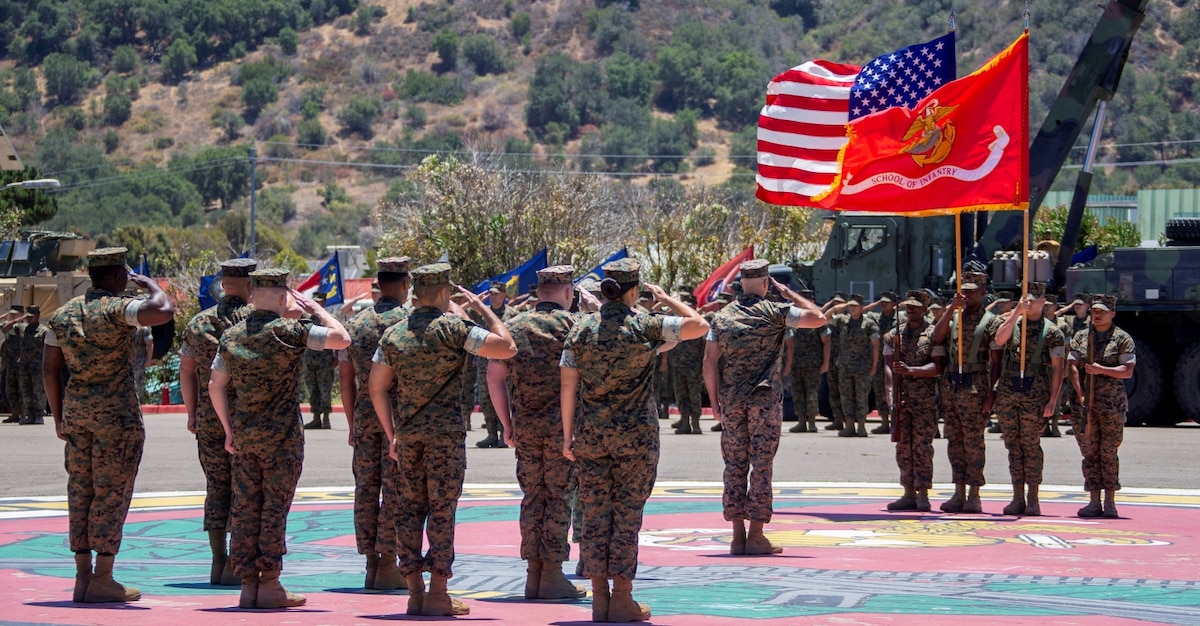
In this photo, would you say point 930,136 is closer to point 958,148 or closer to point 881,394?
point 958,148

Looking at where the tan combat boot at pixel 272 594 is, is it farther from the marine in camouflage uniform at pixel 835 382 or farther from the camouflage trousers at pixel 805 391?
the camouflage trousers at pixel 805 391

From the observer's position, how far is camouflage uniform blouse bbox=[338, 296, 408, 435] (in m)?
9.71

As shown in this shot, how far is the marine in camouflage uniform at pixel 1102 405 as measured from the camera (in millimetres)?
13508

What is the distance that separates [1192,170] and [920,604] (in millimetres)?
100891

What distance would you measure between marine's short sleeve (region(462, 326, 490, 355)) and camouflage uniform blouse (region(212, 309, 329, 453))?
2.95 feet

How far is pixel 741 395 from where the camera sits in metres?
11.3

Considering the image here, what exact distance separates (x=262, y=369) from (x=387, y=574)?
61.6 inches

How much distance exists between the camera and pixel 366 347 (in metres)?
9.91

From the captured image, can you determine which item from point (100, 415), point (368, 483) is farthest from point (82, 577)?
point (368, 483)

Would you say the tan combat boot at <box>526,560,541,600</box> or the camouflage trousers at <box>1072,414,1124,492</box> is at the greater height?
the camouflage trousers at <box>1072,414,1124,492</box>

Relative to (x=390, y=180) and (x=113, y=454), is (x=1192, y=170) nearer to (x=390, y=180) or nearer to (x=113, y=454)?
(x=390, y=180)

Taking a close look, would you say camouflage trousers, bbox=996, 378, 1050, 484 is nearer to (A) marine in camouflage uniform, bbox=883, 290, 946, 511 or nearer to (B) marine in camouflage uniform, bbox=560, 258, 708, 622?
(A) marine in camouflage uniform, bbox=883, 290, 946, 511

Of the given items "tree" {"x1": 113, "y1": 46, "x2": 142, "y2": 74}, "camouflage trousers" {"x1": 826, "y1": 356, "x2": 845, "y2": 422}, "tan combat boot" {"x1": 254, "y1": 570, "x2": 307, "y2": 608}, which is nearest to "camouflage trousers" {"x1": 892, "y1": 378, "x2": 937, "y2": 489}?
"tan combat boot" {"x1": 254, "y1": 570, "x2": 307, "y2": 608}

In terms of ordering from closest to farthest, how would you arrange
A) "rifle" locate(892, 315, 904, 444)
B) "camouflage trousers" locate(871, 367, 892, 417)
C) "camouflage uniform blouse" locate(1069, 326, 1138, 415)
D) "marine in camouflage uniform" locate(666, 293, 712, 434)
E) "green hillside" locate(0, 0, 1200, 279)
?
"camouflage uniform blouse" locate(1069, 326, 1138, 415) → "rifle" locate(892, 315, 904, 444) → "camouflage trousers" locate(871, 367, 892, 417) → "marine in camouflage uniform" locate(666, 293, 712, 434) → "green hillside" locate(0, 0, 1200, 279)
